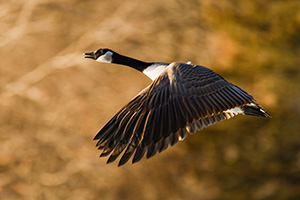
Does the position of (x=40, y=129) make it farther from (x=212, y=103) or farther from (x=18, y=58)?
(x=212, y=103)

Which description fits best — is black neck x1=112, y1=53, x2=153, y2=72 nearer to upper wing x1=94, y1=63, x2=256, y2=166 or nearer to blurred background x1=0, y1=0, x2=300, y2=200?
upper wing x1=94, y1=63, x2=256, y2=166

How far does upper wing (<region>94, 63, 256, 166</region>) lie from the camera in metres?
3.57

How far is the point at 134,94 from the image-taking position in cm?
667

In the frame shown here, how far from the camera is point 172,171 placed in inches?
247

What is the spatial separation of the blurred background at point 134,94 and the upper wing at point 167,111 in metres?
2.46

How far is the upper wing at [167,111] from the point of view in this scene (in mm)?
3568

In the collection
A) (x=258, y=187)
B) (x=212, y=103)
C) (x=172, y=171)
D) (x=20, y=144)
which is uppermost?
(x=212, y=103)

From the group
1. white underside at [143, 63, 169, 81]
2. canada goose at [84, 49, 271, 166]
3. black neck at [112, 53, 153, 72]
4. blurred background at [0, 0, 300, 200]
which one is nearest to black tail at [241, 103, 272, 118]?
canada goose at [84, 49, 271, 166]

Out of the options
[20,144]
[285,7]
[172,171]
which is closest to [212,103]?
[172,171]

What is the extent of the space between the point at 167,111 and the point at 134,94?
2972mm

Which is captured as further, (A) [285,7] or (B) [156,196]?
(A) [285,7]

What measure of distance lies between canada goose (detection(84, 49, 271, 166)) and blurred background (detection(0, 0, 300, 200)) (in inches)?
94.5

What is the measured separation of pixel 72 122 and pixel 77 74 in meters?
0.73

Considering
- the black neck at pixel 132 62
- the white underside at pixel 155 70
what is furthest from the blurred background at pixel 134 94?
the white underside at pixel 155 70
